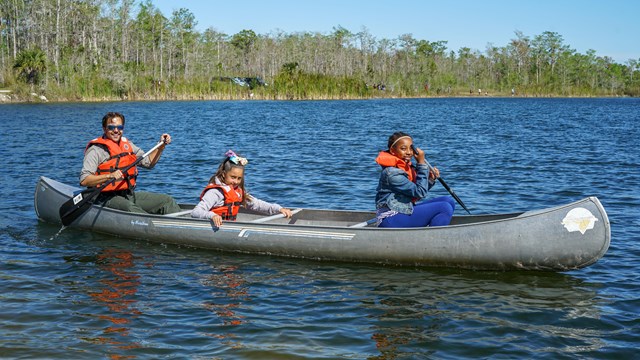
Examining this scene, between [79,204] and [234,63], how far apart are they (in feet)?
331

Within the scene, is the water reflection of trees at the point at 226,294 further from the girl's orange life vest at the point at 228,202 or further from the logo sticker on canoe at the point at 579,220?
the logo sticker on canoe at the point at 579,220

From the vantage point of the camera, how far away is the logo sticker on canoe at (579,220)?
7.68 m

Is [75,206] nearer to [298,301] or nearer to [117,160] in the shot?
[117,160]

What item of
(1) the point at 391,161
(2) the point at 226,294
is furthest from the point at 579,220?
(2) the point at 226,294

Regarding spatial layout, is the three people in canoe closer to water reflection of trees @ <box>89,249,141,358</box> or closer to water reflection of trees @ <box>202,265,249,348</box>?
water reflection of trees @ <box>202,265,249,348</box>

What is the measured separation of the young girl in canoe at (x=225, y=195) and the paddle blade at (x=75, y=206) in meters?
1.93

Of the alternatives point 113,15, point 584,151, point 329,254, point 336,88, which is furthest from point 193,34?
point 329,254

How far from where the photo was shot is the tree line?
196ft

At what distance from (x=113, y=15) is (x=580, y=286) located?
78.8m

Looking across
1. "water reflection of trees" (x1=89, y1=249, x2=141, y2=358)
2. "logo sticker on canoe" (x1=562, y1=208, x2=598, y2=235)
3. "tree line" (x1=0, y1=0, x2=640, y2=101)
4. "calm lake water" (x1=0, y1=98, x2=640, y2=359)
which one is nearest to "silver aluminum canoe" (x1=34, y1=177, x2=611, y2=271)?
"logo sticker on canoe" (x1=562, y1=208, x2=598, y2=235)

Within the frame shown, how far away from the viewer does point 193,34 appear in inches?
3583

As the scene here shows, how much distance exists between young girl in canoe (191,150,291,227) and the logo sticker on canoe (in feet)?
12.2

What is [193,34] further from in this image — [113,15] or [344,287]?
[344,287]

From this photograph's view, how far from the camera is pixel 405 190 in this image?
26.7 ft
